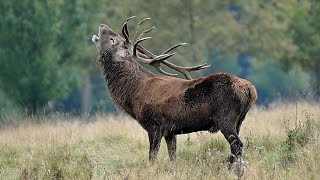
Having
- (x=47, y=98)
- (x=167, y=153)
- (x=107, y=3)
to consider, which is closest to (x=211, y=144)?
(x=167, y=153)

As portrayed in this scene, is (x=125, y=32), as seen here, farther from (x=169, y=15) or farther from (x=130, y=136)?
(x=169, y=15)

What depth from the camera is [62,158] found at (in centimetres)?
1195

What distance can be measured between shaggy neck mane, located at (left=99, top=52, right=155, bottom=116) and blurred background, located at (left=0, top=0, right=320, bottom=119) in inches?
400

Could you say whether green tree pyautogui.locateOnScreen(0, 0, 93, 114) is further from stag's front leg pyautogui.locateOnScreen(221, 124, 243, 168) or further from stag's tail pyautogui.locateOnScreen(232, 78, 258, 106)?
stag's tail pyautogui.locateOnScreen(232, 78, 258, 106)

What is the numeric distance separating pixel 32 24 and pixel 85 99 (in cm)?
1732

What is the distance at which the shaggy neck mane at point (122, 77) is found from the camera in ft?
39.4

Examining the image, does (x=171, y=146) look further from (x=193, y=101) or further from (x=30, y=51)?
(x=30, y=51)

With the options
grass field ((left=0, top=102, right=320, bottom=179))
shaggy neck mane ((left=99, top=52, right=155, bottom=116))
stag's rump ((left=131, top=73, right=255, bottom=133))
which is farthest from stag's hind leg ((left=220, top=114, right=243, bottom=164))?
shaggy neck mane ((left=99, top=52, right=155, bottom=116))

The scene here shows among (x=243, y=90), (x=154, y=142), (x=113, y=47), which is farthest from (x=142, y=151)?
(x=243, y=90)

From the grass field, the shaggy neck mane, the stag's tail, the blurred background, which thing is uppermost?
the stag's tail

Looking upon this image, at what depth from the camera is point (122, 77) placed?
12.2 metres

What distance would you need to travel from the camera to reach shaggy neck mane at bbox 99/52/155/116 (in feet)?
39.4

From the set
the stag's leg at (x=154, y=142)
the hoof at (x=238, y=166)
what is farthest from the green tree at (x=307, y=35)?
the hoof at (x=238, y=166)

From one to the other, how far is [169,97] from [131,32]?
1985cm
